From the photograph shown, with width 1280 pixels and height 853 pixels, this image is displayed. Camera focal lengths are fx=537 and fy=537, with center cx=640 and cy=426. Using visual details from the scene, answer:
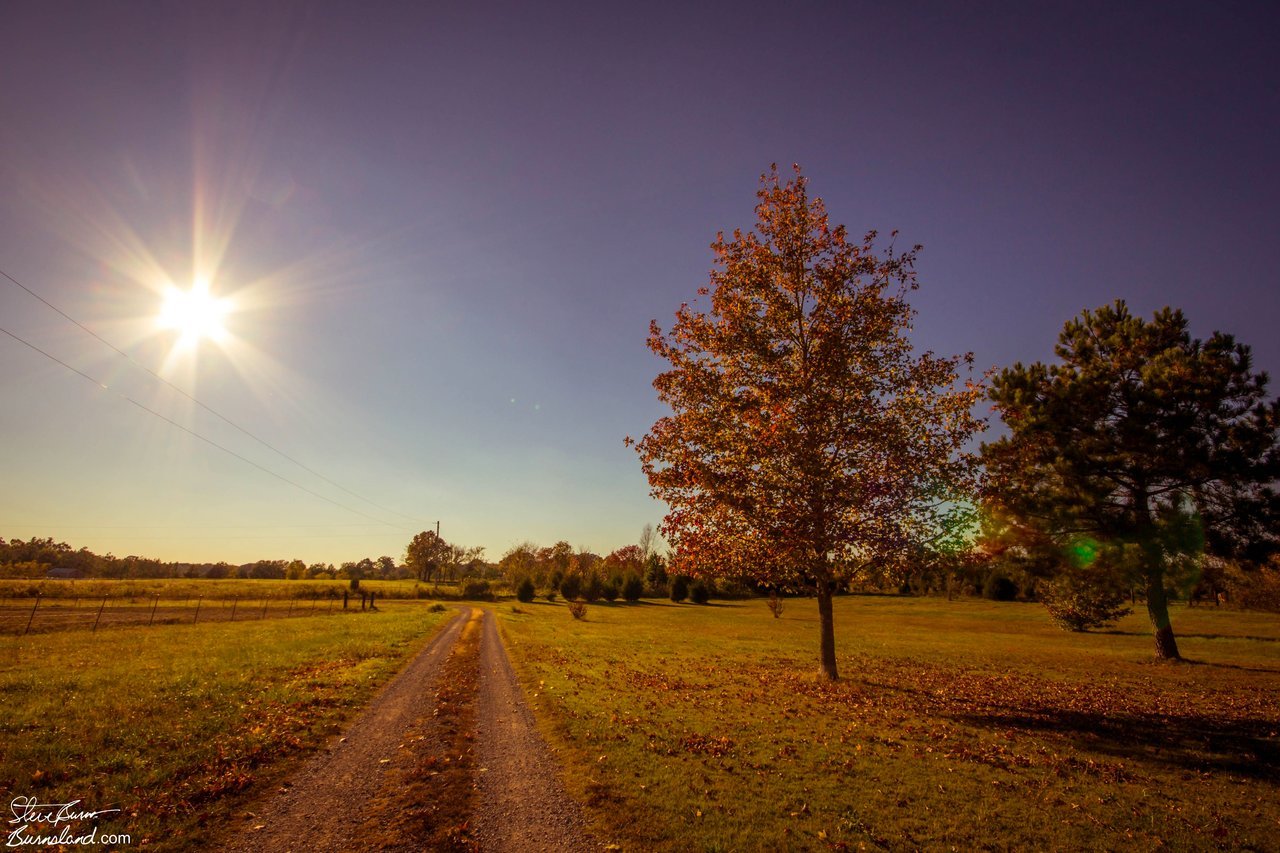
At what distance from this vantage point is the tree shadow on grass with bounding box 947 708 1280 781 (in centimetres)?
1032

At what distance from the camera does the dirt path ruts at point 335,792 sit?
6625 mm

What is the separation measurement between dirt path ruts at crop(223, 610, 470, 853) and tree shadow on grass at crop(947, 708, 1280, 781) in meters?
13.3

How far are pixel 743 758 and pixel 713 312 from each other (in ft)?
43.9

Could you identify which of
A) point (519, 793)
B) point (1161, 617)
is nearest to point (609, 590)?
point (1161, 617)

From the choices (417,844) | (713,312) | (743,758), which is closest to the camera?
(417,844)

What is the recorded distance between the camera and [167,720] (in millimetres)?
11438

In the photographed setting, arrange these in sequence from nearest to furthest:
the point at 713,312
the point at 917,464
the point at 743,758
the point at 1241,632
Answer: the point at 743,758, the point at 917,464, the point at 713,312, the point at 1241,632

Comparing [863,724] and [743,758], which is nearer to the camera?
[743,758]

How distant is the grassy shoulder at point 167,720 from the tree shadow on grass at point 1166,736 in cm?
1547

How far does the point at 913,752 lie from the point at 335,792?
1025 cm

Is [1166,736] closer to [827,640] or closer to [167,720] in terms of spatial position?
[827,640]

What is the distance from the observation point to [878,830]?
7.06 meters

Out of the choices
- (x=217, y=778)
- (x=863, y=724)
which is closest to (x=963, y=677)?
(x=863, y=724)

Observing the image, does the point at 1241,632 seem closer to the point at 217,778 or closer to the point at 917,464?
the point at 917,464
